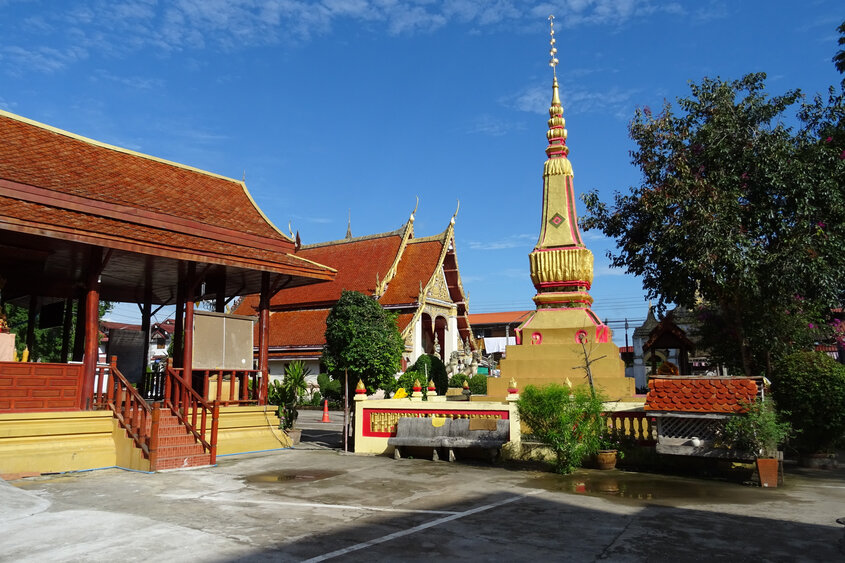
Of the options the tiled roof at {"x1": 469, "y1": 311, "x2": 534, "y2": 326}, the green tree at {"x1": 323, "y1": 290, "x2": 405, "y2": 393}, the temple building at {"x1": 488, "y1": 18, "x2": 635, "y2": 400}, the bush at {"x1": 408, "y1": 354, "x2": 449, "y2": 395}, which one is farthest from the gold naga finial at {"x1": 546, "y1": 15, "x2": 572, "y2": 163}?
the tiled roof at {"x1": 469, "y1": 311, "x2": 534, "y2": 326}

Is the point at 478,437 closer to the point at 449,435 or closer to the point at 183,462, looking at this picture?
the point at 449,435

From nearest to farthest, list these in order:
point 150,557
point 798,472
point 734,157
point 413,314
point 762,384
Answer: point 150,557
point 762,384
point 798,472
point 734,157
point 413,314

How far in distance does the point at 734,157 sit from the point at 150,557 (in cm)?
1386

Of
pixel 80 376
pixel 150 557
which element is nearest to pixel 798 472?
pixel 150 557

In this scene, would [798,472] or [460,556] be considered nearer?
[460,556]

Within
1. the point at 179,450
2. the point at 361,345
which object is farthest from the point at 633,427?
the point at 179,450

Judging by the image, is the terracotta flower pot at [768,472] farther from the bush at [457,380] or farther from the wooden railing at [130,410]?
the bush at [457,380]

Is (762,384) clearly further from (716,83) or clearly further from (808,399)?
(716,83)

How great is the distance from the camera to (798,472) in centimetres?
1047

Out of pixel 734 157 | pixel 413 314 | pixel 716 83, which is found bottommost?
pixel 413 314

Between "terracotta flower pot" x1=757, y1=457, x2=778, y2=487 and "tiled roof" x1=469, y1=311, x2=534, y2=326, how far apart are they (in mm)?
48547

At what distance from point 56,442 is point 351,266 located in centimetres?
2552

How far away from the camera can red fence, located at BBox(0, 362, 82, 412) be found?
10000mm

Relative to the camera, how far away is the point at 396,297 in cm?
3177
